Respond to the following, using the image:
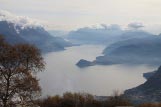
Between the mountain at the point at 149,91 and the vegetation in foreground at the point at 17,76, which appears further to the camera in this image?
the mountain at the point at 149,91

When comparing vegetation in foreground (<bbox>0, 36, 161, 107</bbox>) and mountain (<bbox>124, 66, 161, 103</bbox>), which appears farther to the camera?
mountain (<bbox>124, 66, 161, 103</bbox>)

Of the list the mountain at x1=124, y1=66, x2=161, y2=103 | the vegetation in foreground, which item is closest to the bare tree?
the vegetation in foreground

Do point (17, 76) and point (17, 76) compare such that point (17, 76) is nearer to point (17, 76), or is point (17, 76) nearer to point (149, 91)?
point (17, 76)

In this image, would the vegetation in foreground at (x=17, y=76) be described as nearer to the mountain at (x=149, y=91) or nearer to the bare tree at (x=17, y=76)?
the bare tree at (x=17, y=76)

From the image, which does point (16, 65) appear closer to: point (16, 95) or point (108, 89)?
point (16, 95)

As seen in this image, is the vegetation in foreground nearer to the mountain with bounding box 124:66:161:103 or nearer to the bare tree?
the bare tree

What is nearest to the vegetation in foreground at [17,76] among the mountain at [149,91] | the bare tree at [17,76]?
the bare tree at [17,76]

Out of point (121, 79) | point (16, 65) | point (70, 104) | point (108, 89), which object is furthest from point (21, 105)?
point (121, 79)

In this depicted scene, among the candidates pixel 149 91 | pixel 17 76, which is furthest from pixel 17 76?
pixel 149 91

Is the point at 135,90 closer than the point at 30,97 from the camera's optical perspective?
No
